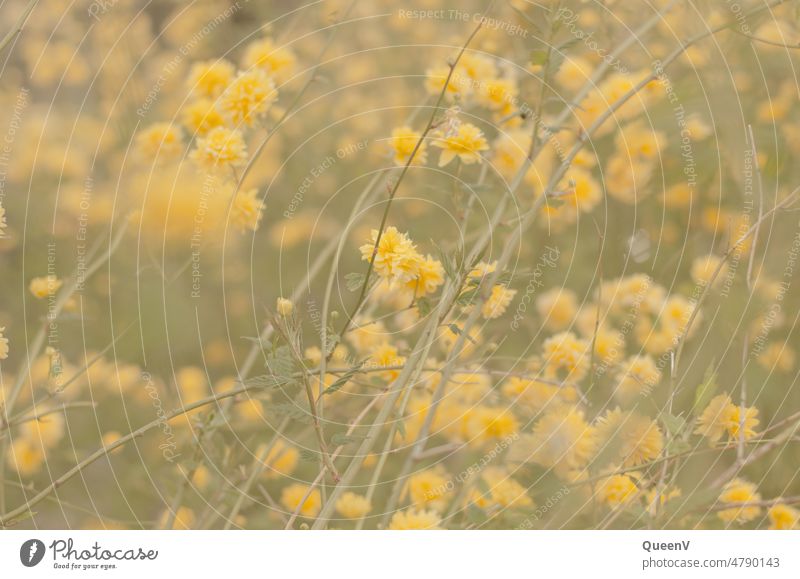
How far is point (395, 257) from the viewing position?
634mm

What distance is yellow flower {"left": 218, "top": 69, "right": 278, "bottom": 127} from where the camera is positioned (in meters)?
0.73

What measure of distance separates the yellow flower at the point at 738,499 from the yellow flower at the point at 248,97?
581 mm

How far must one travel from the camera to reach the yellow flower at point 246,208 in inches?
29.3

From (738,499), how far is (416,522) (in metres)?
0.34

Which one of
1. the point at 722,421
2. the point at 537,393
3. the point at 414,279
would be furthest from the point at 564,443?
the point at 414,279

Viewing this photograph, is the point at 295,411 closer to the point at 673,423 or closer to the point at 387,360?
the point at 387,360

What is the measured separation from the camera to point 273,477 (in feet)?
2.64

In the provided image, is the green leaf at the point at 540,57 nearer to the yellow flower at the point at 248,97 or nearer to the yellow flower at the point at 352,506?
the yellow flower at the point at 248,97

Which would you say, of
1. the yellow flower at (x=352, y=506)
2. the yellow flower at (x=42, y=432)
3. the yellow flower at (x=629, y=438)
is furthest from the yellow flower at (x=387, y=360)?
the yellow flower at (x=42, y=432)

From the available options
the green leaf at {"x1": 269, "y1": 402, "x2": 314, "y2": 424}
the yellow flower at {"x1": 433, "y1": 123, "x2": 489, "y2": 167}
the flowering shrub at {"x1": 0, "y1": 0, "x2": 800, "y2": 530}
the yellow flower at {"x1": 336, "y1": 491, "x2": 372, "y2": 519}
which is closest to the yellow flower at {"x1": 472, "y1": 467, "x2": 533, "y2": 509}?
the flowering shrub at {"x1": 0, "y1": 0, "x2": 800, "y2": 530}

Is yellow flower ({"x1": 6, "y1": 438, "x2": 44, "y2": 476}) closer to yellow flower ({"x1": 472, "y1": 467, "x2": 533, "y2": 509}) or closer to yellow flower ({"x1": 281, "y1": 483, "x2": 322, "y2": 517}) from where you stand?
yellow flower ({"x1": 281, "y1": 483, "x2": 322, "y2": 517})

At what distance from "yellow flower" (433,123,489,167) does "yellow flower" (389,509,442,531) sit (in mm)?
323

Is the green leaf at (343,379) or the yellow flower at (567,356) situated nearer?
the green leaf at (343,379)
